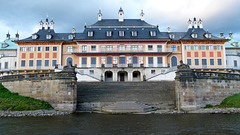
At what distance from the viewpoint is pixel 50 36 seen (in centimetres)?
4834

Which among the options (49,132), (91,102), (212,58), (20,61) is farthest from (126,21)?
(49,132)

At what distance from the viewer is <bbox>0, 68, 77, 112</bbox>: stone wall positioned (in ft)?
70.3

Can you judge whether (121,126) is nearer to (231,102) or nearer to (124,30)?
(231,102)

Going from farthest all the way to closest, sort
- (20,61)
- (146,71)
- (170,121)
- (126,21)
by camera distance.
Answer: (126,21) → (20,61) → (146,71) → (170,121)

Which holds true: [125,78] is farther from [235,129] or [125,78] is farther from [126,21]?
[235,129]

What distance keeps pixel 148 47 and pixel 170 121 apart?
3143cm

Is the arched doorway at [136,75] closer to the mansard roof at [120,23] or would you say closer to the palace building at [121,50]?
the palace building at [121,50]

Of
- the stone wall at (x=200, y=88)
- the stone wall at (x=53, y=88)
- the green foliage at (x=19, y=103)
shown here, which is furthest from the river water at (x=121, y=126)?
the stone wall at (x=200, y=88)

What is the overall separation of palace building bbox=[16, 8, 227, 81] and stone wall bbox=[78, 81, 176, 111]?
1407cm

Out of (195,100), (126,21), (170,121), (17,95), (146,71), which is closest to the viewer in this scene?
(170,121)

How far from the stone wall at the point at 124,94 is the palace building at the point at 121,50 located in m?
14.1

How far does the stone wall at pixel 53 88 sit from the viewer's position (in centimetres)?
2144

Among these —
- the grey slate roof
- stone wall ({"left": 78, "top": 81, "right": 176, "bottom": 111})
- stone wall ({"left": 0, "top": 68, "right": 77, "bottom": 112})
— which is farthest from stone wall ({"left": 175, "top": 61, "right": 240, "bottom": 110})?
the grey slate roof

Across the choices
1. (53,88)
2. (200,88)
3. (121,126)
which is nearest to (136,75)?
(200,88)
